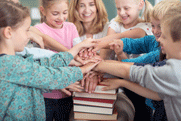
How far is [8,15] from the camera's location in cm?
78

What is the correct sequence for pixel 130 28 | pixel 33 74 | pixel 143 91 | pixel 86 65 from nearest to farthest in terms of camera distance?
pixel 33 74 → pixel 143 91 → pixel 86 65 → pixel 130 28

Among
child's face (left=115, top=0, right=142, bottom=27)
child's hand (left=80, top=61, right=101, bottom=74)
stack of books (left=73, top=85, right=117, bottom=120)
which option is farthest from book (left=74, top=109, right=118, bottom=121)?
child's face (left=115, top=0, right=142, bottom=27)

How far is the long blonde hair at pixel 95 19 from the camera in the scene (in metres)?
1.57

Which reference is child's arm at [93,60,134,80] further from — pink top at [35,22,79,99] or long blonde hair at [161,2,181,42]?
pink top at [35,22,79,99]

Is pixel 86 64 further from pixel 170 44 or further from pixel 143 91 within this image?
pixel 170 44

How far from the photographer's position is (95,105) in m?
0.92

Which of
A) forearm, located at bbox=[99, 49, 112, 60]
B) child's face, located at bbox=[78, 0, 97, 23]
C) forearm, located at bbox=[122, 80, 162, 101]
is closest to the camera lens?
forearm, located at bbox=[122, 80, 162, 101]

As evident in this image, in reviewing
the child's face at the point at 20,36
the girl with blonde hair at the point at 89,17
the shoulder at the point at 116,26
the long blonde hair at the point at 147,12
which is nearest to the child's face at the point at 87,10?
the girl with blonde hair at the point at 89,17

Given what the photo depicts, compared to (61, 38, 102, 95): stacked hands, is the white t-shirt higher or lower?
higher

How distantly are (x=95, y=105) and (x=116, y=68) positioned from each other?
227 millimetres

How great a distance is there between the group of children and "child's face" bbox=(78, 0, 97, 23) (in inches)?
10.3

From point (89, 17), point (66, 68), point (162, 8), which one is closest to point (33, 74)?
point (66, 68)

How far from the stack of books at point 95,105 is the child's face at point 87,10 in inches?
32.9

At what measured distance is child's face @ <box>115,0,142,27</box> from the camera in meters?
1.39
